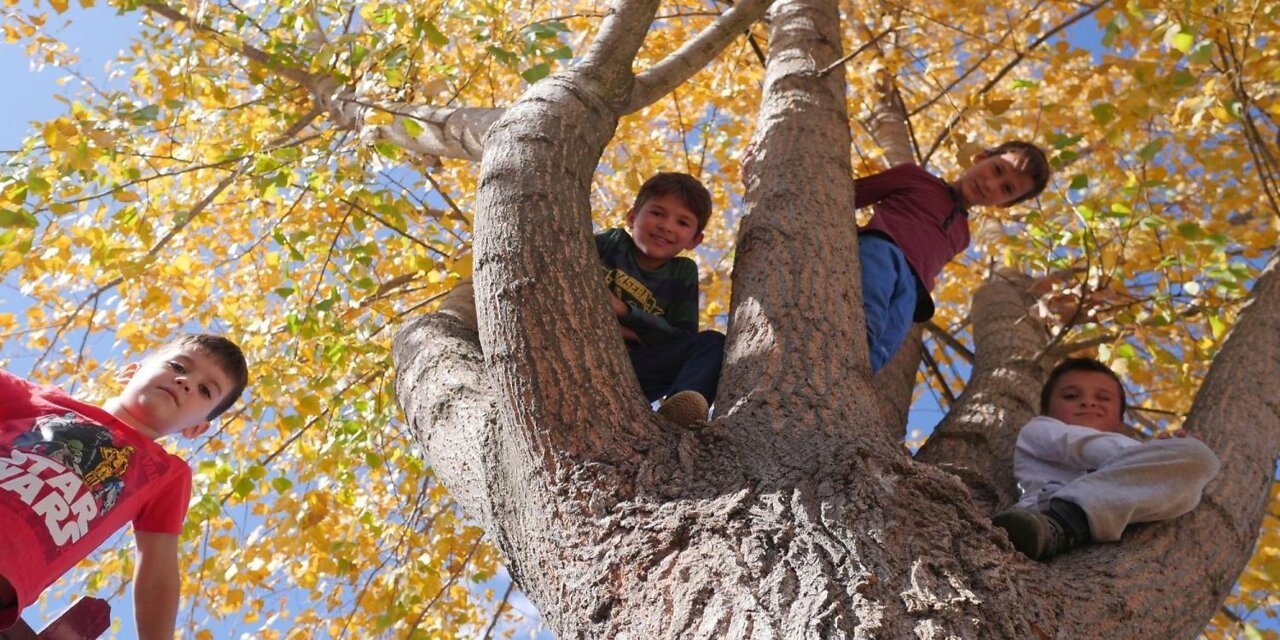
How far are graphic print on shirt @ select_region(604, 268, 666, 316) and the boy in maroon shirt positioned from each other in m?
0.68

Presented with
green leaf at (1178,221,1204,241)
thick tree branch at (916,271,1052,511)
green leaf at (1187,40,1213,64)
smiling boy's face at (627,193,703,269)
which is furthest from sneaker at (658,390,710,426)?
green leaf at (1178,221,1204,241)

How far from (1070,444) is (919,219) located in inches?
37.6

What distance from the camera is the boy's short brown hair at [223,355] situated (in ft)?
7.94

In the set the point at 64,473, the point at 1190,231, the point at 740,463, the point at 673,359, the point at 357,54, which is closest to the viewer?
the point at 740,463

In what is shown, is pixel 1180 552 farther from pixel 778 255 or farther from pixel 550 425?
pixel 550 425

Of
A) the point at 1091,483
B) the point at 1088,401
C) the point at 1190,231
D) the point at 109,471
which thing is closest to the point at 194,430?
the point at 109,471

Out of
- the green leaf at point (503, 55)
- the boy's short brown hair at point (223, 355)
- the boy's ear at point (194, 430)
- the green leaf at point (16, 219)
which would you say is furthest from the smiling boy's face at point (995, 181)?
the green leaf at point (16, 219)

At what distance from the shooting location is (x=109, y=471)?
2.11 m

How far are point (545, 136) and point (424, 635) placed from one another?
8.33 feet

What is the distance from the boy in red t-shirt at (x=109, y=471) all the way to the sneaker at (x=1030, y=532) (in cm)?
190

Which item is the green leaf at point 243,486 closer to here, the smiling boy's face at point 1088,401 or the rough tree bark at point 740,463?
the rough tree bark at point 740,463

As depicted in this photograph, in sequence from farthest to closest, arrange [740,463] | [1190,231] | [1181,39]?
1. [1190,231]
2. [1181,39]
3. [740,463]

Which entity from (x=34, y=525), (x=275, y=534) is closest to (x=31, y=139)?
(x=34, y=525)

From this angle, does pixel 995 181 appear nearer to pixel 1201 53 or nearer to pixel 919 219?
pixel 919 219
